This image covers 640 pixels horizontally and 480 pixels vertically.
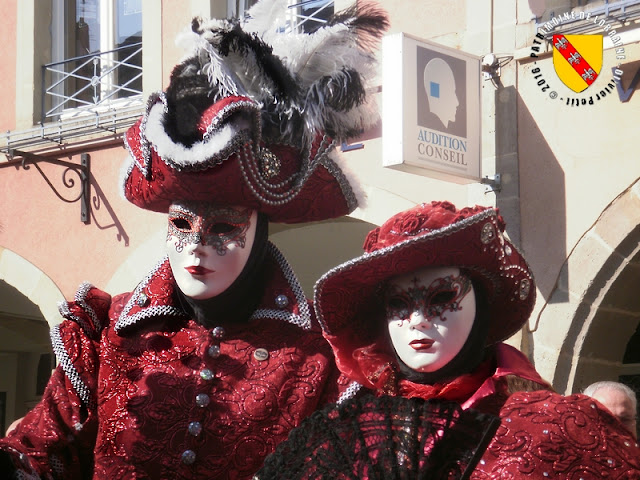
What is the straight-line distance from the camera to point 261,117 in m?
2.86

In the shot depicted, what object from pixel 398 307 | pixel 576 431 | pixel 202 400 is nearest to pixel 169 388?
pixel 202 400

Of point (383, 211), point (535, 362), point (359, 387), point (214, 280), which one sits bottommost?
point (535, 362)

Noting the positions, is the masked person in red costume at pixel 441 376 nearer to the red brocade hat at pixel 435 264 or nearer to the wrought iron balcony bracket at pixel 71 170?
the red brocade hat at pixel 435 264

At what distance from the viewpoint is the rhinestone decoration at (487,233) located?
2459mm

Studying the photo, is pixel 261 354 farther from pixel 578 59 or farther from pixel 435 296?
pixel 578 59

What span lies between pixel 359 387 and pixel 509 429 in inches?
20.4

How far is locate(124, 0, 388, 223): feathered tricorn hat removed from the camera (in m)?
2.78

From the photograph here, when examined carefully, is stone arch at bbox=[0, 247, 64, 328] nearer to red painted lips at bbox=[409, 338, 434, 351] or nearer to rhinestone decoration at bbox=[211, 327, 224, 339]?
rhinestone decoration at bbox=[211, 327, 224, 339]

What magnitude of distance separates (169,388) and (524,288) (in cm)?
83

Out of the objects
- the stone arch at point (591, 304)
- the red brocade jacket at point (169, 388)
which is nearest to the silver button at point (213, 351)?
the red brocade jacket at point (169, 388)

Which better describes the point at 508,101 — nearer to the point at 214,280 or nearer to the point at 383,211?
the point at 383,211

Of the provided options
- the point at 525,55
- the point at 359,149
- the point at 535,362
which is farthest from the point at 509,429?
the point at 359,149

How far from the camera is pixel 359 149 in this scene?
21.4 ft

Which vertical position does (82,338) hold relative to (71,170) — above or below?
above
